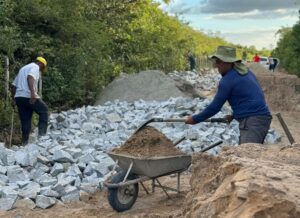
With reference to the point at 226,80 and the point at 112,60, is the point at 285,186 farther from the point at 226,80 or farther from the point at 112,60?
the point at 112,60

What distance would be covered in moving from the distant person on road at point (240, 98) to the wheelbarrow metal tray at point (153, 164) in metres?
0.49

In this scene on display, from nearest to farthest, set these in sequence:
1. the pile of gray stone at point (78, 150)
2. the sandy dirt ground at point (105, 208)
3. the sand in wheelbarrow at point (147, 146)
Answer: the sandy dirt ground at point (105, 208)
the sand in wheelbarrow at point (147, 146)
the pile of gray stone at point (78, 150)

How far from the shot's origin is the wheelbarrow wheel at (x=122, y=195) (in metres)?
6.12

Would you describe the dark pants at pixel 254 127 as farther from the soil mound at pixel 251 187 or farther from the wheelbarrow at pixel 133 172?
the soil mound at pixel 251 187

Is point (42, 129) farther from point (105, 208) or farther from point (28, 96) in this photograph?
point (105, 208)

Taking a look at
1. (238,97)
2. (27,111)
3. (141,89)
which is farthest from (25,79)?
(141,89)

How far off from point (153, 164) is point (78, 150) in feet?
9.16

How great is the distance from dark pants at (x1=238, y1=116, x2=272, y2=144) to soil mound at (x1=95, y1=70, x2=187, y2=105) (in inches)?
367

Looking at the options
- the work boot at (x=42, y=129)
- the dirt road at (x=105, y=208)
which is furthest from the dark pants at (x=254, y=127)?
the work boot at (x=42, y=129)

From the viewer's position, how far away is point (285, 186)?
310 cm

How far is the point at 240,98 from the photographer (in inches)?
239

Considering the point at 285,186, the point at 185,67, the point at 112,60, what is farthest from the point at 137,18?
the point at 285,186

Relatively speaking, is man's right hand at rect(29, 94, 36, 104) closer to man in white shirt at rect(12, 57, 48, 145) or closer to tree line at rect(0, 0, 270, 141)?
man in white shirt at rect(12, 57, 48, 145)

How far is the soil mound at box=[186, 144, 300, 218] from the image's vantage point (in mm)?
2945
